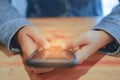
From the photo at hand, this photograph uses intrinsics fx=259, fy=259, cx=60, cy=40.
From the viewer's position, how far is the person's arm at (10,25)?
50 centimetres

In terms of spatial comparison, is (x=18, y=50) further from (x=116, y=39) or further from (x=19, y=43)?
(x=116, y=39)

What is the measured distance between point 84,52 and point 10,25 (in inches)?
6.3

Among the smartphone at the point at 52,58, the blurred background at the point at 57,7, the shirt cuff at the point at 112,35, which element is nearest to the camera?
the smartphone at the point at 52,58

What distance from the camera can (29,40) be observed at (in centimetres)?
47

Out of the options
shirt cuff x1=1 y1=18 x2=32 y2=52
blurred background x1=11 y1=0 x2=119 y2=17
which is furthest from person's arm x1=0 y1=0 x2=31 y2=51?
blurred background x1=11 y1=0 x2=119 y2=17

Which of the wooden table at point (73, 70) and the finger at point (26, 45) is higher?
the finger at point (26, 45)

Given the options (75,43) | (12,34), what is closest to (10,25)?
(12,34)

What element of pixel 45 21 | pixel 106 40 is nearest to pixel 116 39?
pixel 106 40

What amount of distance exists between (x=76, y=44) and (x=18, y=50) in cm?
12

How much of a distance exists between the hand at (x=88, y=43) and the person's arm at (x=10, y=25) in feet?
0.37

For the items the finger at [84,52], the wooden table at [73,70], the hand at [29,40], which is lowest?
the wooden table at [73,70]

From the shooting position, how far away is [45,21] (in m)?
0.68

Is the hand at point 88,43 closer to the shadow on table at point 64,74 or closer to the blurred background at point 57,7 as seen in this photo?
the shadow on table at point 64,74

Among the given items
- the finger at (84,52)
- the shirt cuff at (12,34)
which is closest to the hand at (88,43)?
the finger at (84,52)
